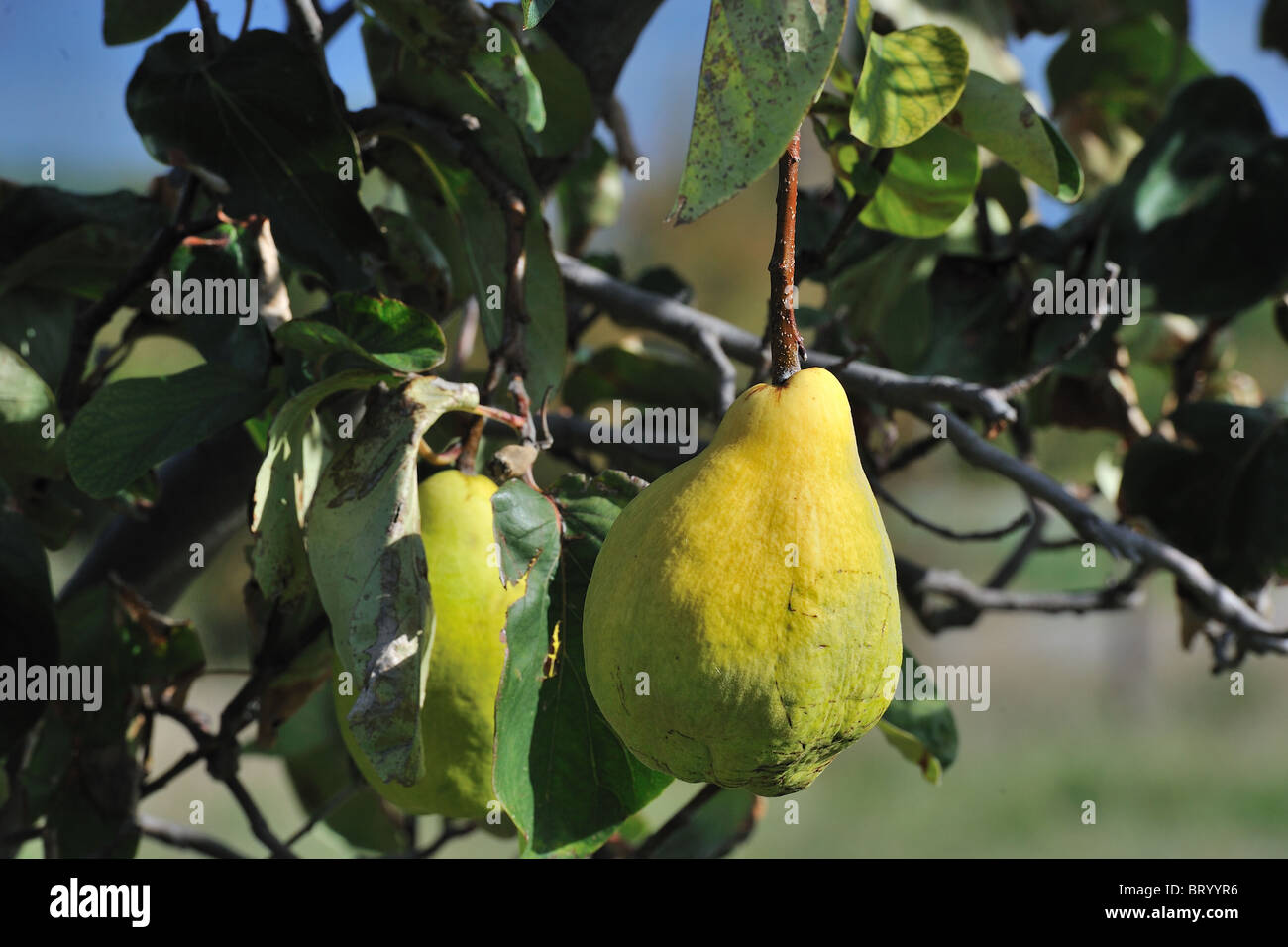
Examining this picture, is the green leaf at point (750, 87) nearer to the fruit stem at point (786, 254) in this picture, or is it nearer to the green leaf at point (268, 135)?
the fruit stem at point (786, 254)

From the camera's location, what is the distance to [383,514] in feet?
1.50

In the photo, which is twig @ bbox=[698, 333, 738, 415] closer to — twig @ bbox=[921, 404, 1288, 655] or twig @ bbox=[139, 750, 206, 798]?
twig @ bbox=[921, 404, 1288, 655]

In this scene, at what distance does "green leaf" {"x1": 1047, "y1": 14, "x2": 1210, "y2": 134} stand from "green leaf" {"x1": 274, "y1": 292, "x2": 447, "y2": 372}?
0.89 metres

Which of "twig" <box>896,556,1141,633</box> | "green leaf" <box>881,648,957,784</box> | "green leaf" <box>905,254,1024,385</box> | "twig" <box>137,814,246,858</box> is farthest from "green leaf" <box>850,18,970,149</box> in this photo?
"twig" <box>137,814,246,858</box>

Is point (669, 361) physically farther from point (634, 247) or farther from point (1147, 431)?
point (634, 247)

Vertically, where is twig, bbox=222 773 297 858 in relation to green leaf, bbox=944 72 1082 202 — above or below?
below

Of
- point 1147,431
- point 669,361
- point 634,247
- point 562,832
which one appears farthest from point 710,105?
point 634,247

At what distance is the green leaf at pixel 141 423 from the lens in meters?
0.55

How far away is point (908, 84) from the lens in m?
0.48

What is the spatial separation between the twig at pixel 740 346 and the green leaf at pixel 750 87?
0.26 meters

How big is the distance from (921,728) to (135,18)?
1.95 feet

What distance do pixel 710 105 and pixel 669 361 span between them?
655 millimetres

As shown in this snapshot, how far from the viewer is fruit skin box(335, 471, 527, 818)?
479 mm

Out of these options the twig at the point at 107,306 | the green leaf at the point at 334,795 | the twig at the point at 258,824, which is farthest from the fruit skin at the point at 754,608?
the green leaf at the point at 334,795
